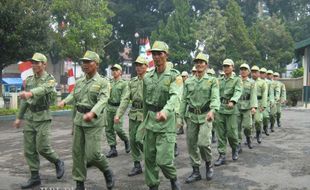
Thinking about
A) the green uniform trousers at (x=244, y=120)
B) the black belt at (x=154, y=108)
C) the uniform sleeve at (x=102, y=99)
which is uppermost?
the uniform sleeve at (x=102, y=99)

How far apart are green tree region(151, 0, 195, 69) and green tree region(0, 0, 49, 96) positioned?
19.8 metres

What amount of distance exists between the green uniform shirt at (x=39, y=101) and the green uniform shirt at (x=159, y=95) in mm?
1740

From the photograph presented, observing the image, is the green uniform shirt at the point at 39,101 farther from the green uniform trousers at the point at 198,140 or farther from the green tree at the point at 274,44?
the green tree at the point at 274,44

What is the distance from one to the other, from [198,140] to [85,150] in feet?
6.62

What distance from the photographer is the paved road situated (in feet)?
24.1

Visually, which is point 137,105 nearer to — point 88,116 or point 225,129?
point 225,129

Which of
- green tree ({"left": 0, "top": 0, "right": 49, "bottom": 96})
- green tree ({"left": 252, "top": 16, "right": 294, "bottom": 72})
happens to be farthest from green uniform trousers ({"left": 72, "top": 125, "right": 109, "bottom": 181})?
green tree ({"left": 252, "top": 16, "right": 294, "bottom": 72})

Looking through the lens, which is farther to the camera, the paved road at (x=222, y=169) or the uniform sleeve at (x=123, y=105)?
the uniform sleeve at (x=123, y=105)

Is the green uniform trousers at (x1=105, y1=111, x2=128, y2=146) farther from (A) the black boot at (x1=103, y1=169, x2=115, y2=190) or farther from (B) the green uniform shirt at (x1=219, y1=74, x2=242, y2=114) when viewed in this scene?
(A) the black boot at (x1=103, y1=169, x2=115, y2=190)

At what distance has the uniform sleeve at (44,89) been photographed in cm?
703

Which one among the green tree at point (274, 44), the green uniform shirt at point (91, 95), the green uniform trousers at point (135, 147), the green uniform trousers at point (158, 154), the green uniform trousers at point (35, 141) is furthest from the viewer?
the green tree at point (274, 44)

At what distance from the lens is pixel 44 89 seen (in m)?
7.19

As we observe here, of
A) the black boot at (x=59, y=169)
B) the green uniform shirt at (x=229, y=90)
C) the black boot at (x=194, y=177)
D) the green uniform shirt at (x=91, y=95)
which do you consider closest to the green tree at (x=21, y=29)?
the green uniform shirt at (x=229, y=90)

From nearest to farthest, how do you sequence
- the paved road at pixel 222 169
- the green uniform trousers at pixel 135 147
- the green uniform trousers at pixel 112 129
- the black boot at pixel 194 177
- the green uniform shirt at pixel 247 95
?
1. the paved road at pixel 222 169
2. the black boot at pixel 194 177
3. the green uniform trousers at pixel 135 147
4. the green uniform trousers at pixel 112 129
5. the green uniform shirt at pixel 247 95
